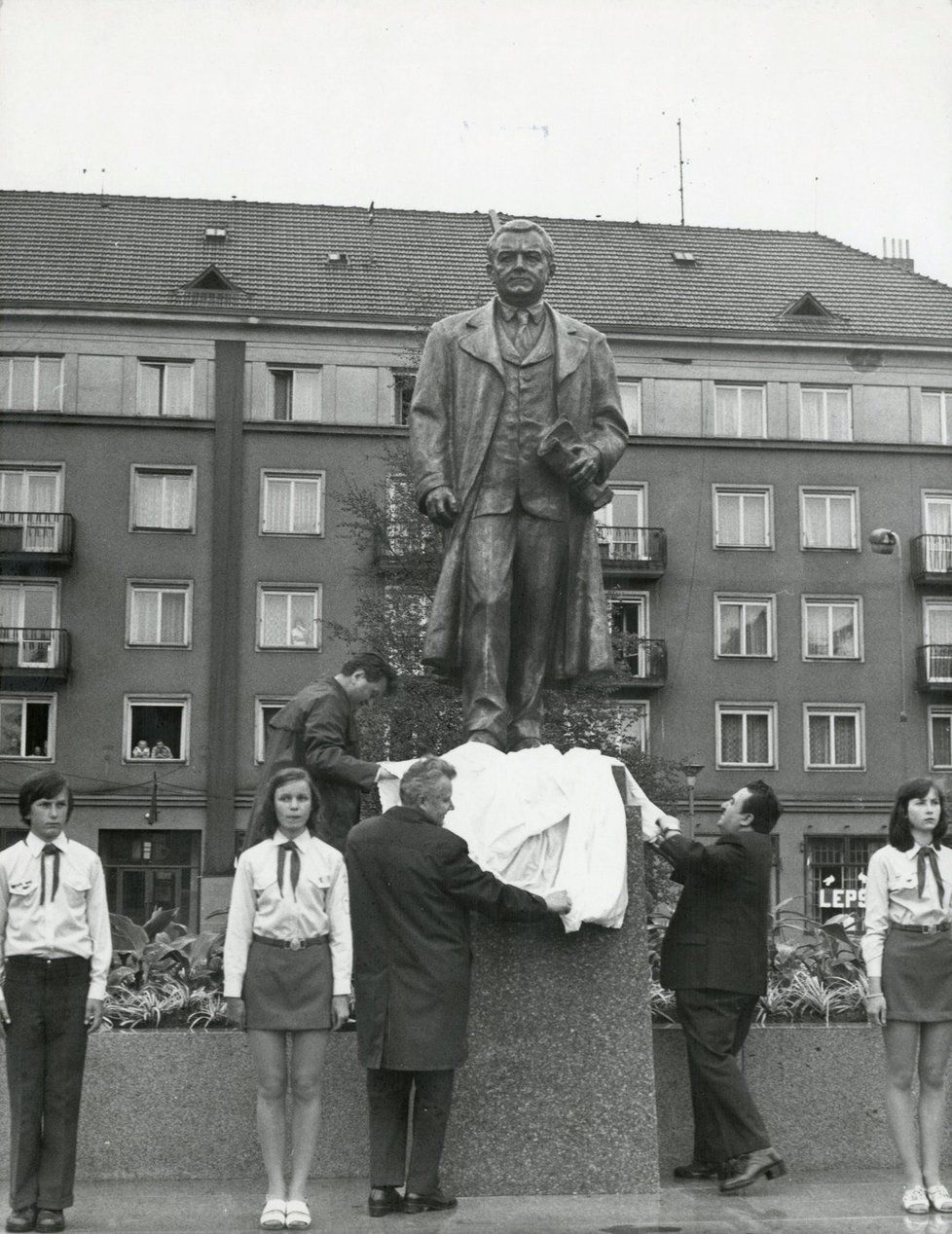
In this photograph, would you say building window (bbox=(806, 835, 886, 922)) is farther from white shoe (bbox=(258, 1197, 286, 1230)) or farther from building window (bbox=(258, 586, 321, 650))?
white shoe (bbox=(258, 1197, 286, 1230))

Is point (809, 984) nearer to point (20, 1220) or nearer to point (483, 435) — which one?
point (483, 435)

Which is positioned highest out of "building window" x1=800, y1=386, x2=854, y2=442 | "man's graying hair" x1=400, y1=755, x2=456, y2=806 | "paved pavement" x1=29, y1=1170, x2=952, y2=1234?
"building window" x1=800, y1=386, x2=854, y2=442

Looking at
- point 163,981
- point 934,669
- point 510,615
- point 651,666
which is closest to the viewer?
point 510,615

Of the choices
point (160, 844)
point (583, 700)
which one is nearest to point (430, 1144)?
point (583, 700)

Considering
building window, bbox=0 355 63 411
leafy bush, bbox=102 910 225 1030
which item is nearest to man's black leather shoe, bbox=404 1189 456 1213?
leafy bush, bbox=102 910 225 1030

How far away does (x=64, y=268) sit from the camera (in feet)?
138

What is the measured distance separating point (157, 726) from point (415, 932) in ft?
113

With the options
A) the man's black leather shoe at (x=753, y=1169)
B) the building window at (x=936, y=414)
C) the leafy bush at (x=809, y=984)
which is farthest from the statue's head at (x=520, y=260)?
the building window at (x=936, y=414)

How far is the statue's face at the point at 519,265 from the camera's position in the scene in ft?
24.0

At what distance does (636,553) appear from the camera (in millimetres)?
40812

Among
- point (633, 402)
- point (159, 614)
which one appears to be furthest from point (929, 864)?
point (633, 402)

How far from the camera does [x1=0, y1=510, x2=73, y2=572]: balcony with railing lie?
39.3 m

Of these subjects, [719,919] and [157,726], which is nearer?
[719,919]

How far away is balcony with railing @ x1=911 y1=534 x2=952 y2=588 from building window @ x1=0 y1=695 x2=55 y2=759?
21198mm
